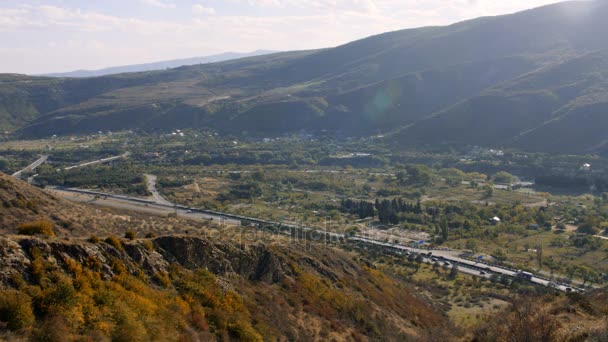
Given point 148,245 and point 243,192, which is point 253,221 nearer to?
point 243,192

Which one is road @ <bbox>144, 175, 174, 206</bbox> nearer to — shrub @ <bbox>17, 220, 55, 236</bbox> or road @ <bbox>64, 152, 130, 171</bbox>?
road @ <bbox>64, 152, 130, 171</bbox>

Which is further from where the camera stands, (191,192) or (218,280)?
(191,192)

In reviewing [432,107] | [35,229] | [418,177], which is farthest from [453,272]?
[432,107]

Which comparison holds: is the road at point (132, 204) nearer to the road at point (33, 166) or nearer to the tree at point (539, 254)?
the road at point (33, 166)

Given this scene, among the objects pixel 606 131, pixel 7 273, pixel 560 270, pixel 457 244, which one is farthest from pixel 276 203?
pixel 606 131

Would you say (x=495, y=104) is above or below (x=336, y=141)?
above

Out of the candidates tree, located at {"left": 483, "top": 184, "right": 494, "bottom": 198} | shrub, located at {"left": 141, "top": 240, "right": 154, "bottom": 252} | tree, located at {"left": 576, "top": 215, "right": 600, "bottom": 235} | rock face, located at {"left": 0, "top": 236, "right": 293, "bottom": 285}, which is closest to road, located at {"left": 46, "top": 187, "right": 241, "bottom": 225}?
rock face, located at {"left": 0, "top": 236, "right": 293, "bottom": 285}

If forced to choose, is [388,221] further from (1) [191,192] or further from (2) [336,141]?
(2) [336,141]
